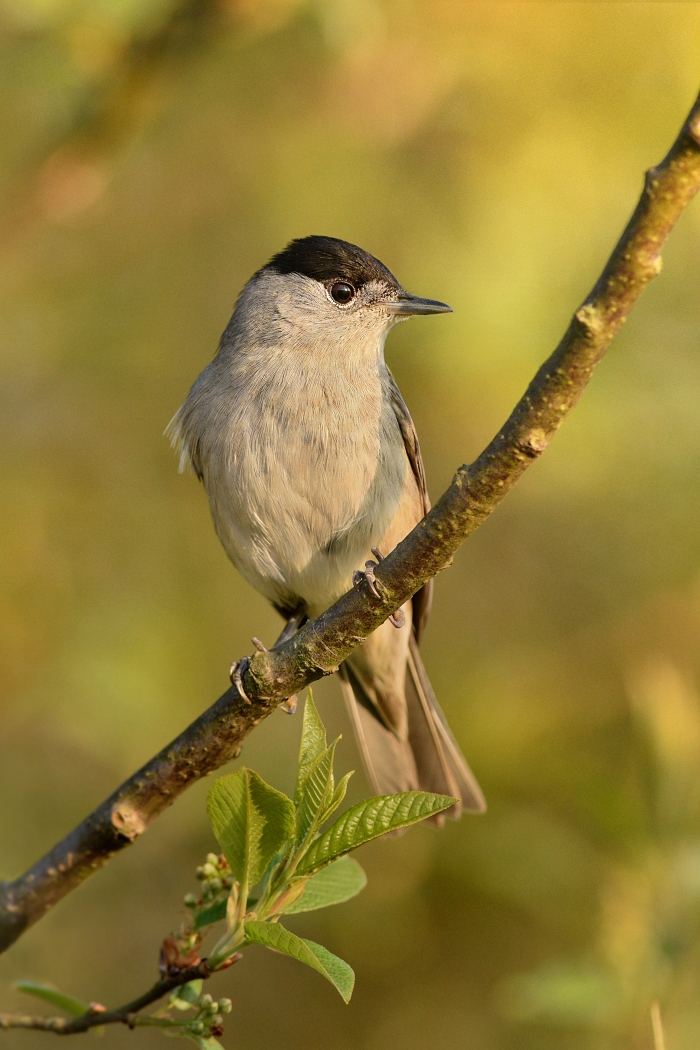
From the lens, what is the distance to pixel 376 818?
203cm

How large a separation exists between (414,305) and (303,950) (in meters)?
3.27

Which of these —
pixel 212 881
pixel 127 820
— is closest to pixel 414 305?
pixel 127 820

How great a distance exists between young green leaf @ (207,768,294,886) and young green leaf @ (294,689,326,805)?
0.23 feet

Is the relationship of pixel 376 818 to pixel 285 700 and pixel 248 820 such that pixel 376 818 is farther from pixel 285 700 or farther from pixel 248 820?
pixel 285 700

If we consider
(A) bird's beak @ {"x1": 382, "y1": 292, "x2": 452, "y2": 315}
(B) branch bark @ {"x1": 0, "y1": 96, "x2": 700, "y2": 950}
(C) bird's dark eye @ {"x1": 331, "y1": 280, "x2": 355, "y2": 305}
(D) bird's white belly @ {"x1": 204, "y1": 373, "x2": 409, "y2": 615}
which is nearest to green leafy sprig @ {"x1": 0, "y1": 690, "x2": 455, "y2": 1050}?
(B) branch bark @ {"x1": 0, "y1": 96, "x2": 700, "y2": 950}

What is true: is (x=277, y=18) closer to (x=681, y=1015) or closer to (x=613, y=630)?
(x=613, y=630)

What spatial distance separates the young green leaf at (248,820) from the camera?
82.6 inches

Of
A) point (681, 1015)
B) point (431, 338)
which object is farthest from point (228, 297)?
point (681, 1015)

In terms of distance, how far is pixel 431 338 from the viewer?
4.75 meters

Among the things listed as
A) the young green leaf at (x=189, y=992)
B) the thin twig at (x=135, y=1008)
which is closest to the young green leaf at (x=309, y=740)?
the thin twig at (x=135, y=1008)

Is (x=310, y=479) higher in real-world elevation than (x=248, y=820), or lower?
higher

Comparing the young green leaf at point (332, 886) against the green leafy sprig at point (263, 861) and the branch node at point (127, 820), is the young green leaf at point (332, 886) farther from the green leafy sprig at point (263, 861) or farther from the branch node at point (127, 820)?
the branch node at point (127, 820)

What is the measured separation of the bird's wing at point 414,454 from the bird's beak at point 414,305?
0.98ft

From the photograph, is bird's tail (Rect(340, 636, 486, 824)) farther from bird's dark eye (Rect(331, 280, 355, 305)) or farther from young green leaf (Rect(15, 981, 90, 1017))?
young green leaf (Rect(15, 981, 90, 1017))
